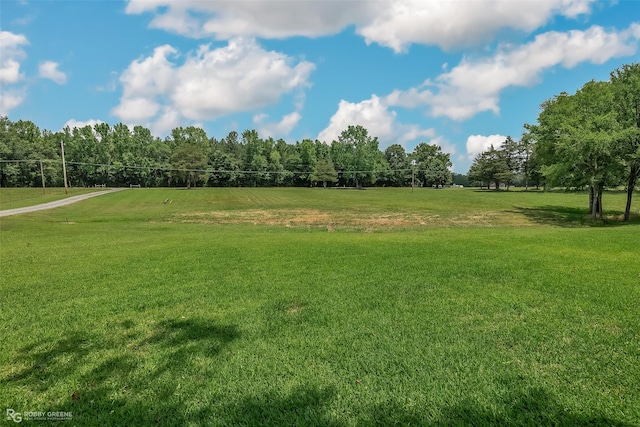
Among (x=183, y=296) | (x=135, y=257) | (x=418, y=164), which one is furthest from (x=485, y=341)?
(x=418, y=164)

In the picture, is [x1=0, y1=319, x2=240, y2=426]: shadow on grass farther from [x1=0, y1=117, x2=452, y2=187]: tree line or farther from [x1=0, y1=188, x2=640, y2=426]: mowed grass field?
[x1=0, y1=117, x2=452, y2=187]: tree line

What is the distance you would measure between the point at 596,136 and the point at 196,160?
80.4 m

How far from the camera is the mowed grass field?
3201 millimetres

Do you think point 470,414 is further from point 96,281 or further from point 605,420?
point 96,281

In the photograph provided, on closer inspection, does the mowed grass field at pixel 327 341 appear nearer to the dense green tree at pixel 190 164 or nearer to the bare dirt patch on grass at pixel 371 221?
the bare dirt patch on grass at pixel 371 221

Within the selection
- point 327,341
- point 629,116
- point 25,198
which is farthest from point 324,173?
point 327,341

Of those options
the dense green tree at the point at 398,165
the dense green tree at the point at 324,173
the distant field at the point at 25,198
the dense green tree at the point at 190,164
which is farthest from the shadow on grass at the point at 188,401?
the dense green tree at the point at 398,165

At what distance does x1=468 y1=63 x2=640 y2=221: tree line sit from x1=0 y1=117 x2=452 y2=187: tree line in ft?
196

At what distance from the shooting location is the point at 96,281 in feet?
24.0

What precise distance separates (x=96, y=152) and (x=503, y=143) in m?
109

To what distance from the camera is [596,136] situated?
22359mm

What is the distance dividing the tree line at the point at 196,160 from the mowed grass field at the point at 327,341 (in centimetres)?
8331

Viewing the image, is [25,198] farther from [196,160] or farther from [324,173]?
[324,173]

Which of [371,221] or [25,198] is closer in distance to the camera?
[371,221]
